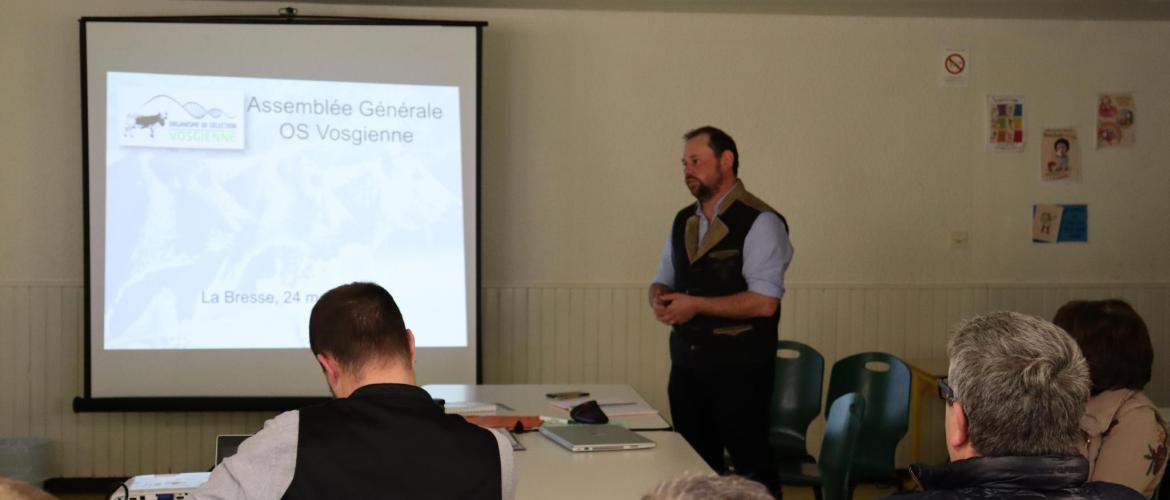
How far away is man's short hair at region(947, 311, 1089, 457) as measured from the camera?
1.69m

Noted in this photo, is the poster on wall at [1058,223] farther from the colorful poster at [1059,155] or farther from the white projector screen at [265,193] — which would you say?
the white projector screen at [265,193]

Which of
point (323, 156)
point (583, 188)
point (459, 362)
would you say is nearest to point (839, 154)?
point (583, 188)

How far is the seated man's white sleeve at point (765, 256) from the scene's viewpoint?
155 inches

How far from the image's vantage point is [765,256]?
12.9ft

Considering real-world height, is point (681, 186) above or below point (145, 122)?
below

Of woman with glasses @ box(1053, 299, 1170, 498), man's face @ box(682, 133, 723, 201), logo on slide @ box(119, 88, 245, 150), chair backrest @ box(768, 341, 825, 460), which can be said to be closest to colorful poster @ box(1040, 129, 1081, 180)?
chair backrest @ box(768, 341, 825, 460)

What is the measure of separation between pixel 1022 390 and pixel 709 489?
2.65ft

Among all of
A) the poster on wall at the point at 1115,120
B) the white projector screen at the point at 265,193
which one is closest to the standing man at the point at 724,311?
the white projector screen at the point at 265,193

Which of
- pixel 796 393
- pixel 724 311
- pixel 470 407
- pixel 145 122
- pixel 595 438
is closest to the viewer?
pixel 595 438

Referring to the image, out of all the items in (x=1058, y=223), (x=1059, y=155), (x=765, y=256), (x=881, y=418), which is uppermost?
(x=1059, y=155)

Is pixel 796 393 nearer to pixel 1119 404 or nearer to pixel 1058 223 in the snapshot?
pixel 1119 404

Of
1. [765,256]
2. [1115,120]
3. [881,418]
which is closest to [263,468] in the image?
[765,256]

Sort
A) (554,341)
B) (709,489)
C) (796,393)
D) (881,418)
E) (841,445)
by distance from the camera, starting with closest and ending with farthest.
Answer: (709,489), (841,445), (881,418), (796,393), (554,341)

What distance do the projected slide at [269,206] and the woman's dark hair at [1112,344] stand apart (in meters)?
3.12
